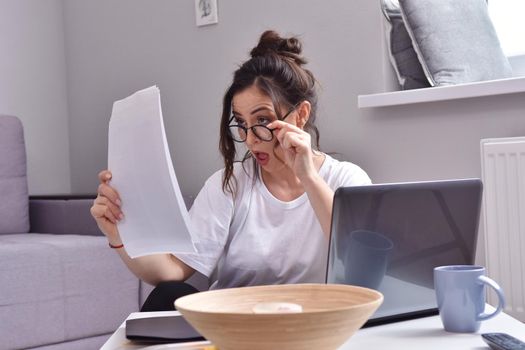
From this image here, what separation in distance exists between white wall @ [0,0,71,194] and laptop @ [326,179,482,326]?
2.52m

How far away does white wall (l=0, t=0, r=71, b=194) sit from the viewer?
10.7ft

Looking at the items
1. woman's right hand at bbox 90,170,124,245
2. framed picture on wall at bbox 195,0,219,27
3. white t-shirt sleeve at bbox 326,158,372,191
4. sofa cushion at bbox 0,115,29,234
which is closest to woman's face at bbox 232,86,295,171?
white t-shirt sleeve at bbox 326,158,372,191

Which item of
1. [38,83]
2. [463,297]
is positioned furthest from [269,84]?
[38,83]

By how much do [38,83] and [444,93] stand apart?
1916mm

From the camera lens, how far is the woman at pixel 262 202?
61.7 inches

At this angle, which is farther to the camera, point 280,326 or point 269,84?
point 269,84

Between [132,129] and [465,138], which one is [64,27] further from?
[132,129]

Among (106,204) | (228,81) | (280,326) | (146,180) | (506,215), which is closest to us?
(280,326)

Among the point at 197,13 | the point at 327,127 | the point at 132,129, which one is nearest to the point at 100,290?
the point at 327,127

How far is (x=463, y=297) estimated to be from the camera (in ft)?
3.27

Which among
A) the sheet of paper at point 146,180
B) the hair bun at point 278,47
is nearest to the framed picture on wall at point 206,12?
the hair bun at point 278,47

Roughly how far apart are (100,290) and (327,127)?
0.86m

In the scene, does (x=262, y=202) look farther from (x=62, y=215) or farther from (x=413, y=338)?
(x=62, y=215)

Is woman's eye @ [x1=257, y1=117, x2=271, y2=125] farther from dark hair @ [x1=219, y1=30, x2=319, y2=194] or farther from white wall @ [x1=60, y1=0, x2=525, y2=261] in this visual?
white wall @ [x1=60, y1=0, x2=525, y2=261]
